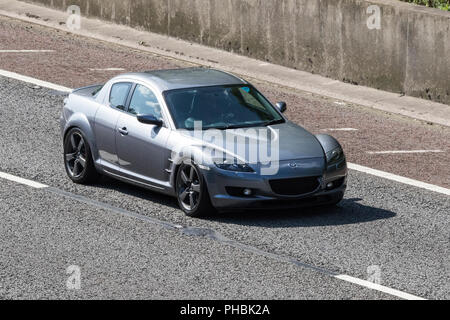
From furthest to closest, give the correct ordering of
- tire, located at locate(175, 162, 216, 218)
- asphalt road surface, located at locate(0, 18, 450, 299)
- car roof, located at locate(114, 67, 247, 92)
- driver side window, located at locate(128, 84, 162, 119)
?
car roof, located at locate(114, 67, 247, 92)
driver side window, located at locate(128, 84, 162, 119)
tire, located at locate(175, 162, 216, 218)
asphalt road surface, located at locate(0, 18, 450, 299)

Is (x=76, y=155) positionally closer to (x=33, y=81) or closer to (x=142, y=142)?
(x=142, y=142)

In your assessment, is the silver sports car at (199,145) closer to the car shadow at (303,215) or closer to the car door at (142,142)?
the car door at (142,142)

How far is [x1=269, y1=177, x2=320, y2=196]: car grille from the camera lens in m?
13.0

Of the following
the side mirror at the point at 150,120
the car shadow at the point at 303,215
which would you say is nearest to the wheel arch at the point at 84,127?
the car shadow at the point at 303,215

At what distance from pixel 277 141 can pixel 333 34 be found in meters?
7.08

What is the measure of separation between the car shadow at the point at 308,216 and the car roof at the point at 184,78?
1.72 meters

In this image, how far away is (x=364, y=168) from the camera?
1571 centimetres

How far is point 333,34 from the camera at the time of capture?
20.1 meters

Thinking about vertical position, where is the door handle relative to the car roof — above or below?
below

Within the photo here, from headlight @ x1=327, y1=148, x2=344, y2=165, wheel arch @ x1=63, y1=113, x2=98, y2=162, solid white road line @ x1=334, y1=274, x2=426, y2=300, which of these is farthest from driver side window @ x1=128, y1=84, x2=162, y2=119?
solid white road line @ x1=334, y1=274, x2=426, y2=300

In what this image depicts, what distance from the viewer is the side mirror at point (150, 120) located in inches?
537

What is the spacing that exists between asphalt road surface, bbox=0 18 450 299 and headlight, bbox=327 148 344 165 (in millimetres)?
616

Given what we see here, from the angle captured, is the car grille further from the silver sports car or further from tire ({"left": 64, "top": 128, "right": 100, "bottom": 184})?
tire ({"left": 64, "top": 128, "right": 100, "bottom": 184})

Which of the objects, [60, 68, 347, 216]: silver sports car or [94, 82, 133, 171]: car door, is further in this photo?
[94, 82, 133, 171]: car door
